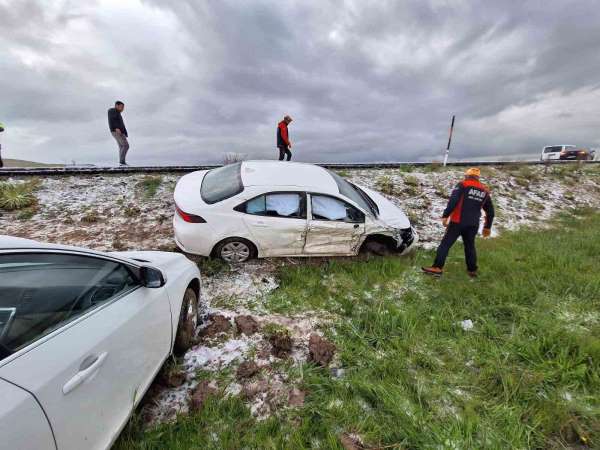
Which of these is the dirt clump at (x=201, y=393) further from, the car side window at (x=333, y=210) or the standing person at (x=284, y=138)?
the standing person at (x=284, y=138)

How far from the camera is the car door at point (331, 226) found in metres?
4.24

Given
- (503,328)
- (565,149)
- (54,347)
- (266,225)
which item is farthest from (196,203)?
(565,149)

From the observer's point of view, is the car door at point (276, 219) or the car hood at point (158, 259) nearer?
the car hood at point (158, 259)

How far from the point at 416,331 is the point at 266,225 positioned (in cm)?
245

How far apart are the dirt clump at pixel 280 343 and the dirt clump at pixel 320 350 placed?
232 mm

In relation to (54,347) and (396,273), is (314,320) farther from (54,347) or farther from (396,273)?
(54,347)

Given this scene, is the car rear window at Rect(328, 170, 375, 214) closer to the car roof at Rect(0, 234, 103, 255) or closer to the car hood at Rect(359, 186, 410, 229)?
the car hood at Rect(359, 186, 410, 229)

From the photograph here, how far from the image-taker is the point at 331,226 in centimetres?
429

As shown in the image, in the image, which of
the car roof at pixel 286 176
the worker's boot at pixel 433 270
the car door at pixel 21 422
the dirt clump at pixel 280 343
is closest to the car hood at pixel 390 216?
the worker's boot at pixel 433 270

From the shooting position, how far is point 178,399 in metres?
2.24

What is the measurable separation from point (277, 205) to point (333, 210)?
Answer: 3.01 feet

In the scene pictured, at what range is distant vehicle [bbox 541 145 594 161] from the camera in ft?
67.9

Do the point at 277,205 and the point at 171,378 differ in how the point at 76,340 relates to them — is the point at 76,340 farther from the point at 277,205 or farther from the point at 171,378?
the point at 277,205

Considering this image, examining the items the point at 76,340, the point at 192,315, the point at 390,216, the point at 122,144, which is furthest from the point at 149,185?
the point at 76,340
